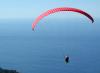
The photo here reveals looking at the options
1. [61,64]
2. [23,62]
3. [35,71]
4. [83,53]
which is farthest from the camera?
[83,53]

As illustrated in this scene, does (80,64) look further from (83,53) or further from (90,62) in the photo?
(83,53)

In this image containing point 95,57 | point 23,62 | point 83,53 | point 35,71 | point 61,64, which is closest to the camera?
point 35,71

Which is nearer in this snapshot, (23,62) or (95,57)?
(23,62)

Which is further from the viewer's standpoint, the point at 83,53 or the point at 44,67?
the point at 83,53

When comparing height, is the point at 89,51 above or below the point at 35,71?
above

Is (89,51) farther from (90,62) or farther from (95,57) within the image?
(90,62)

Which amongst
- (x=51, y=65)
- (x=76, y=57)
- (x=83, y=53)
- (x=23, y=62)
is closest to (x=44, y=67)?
(x=51, y=65)

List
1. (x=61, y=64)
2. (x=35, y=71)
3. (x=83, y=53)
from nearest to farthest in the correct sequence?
(x=35, y=71) → (x=61, y=64) → (x=83, y=53)

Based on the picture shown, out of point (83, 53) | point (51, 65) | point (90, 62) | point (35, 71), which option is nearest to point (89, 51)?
point (83, 53)

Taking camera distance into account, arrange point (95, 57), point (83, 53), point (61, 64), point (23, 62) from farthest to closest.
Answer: point (83, 53), point (95, 57), point (23, 62), point (61, 64)
